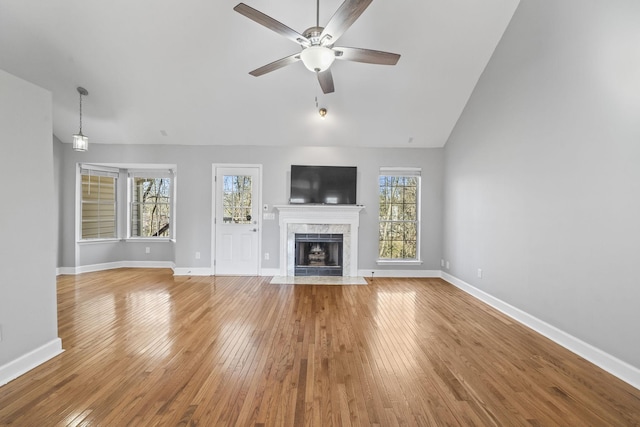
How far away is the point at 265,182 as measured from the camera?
557cm

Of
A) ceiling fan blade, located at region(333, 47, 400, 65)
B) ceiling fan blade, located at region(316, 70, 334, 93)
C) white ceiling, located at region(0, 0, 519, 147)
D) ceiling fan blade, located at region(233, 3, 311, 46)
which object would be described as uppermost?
white ceiling, located at region(0, 0, 519, 147)

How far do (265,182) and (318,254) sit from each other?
1.77 m

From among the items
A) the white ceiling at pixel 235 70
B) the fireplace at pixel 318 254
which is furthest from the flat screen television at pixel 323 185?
the fireplace at pixel 318 254

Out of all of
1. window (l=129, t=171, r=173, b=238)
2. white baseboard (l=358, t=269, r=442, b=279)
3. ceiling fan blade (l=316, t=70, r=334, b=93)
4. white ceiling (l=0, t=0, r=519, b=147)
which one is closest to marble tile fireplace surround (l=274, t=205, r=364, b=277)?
white baseboard (l=358, t=269, r=442, b=279)

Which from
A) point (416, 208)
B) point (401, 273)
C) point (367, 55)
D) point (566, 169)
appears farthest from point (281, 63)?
point (401, 273)

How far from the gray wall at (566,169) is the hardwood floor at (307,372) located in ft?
1.49

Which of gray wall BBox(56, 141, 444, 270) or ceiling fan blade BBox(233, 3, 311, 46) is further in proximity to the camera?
gray wall BBox(56, 141, 444, 270)

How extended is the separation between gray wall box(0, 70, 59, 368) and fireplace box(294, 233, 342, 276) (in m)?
3.62

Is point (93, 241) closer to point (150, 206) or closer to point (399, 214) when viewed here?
point (150, 206)

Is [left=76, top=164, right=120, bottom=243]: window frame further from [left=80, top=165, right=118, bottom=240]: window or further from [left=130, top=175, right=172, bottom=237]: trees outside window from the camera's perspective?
[left=130, top=175, right=172, bottom=237]: trees outside window

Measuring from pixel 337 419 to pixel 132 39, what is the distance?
473 centimetres

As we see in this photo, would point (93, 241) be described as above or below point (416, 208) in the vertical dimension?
below

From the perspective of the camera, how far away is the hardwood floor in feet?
5.84

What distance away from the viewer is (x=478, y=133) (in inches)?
170
